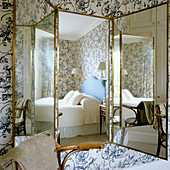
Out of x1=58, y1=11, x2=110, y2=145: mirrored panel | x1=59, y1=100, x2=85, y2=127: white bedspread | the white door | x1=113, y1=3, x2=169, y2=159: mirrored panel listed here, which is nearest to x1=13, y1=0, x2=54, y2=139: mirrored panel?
x1=58, y1=11, x2=110, y2=145: mirrored panel

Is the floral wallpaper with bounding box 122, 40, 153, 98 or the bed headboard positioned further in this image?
the bed headboard

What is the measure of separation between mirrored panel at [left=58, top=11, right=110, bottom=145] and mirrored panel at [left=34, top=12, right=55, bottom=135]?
0.36 metres

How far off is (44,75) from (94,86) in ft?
5.99

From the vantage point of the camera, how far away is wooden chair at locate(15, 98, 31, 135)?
160 centimetres

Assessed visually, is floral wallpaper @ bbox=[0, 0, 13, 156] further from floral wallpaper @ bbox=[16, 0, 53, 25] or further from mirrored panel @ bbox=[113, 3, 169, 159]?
mirrored panel @ bbox=[113, 3, 169, 159]

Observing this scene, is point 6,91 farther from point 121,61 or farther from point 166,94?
point 166,94

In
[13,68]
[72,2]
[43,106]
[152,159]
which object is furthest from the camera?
[152,159]

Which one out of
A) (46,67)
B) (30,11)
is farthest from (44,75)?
(30,11)

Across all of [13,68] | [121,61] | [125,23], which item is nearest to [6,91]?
[13,68]

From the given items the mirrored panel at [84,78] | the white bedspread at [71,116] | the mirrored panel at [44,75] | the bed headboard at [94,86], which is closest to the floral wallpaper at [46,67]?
the mirrored panel at [44,75]

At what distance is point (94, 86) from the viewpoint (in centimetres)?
359

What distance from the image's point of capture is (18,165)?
1067 mm

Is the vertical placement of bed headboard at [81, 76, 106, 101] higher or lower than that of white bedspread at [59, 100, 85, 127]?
higher

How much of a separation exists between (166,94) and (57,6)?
168 centimetres
